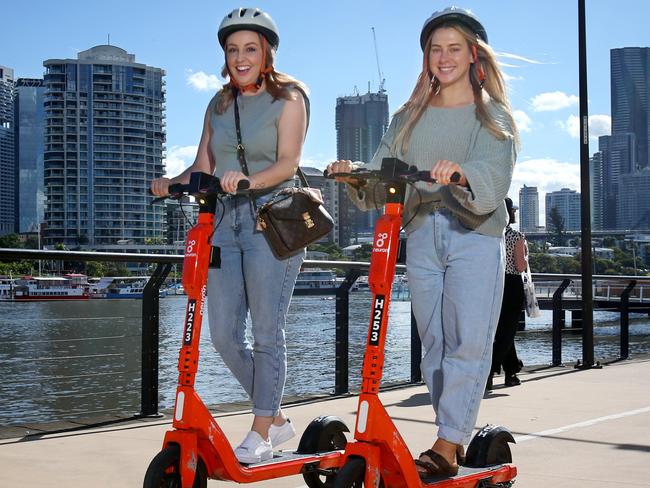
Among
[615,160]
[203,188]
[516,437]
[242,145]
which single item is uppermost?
[615,160]

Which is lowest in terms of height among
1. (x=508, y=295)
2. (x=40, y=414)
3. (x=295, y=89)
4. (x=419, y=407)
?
(x=40, y=414)

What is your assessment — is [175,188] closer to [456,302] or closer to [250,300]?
[250,300]

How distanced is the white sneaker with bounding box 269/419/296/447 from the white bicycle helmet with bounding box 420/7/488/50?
169 cm

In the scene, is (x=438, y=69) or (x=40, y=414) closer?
(x=438, y=69)

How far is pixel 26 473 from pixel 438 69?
2.41m

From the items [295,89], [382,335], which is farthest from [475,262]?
[295,89]

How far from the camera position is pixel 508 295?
7.47 m

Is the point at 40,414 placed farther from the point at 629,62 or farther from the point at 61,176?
the point at 61,176

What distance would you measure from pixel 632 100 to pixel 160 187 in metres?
110

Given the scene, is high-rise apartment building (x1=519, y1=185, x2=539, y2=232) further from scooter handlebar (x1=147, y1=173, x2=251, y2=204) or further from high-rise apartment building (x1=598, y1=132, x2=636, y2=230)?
scooter handlebar (x1=147, y1=173, x2=251, y2=204)

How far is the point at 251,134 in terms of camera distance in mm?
3881

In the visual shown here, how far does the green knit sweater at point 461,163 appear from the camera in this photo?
3.35 m

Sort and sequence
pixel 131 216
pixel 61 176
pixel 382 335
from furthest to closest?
pixel 61 176 < pixel 131 216 < pixel 382 335

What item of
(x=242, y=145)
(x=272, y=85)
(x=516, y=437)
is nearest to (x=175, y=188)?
(x=242, y=145)
